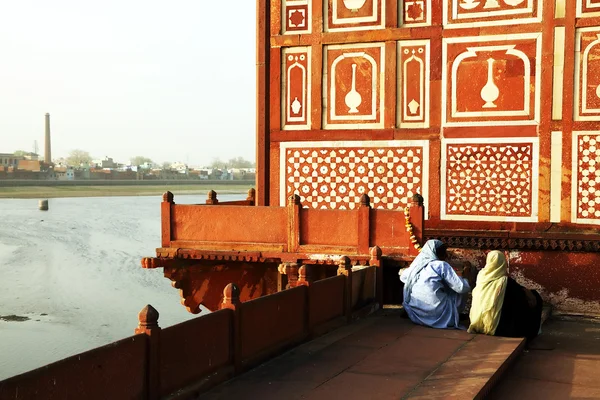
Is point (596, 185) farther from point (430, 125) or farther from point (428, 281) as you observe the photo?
point (428, 281)

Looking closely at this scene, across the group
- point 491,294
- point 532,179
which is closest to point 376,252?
point 491,294

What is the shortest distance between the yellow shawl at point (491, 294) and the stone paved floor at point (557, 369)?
1.39 feet

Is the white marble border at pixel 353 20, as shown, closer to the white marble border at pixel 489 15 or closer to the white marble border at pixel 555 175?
the white marble border at pixel 489 15

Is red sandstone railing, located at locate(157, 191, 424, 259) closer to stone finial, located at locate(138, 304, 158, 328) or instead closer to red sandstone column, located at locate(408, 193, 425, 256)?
red sandstone column, located at locate(408, 193, 425, 256)

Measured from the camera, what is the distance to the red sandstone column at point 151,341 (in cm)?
410

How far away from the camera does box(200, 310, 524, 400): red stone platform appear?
4762mm

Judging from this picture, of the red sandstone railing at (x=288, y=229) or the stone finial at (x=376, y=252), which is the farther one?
the red sandstone railing at (x=288, y=229)

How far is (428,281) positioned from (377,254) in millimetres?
1475

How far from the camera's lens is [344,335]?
6590 mm

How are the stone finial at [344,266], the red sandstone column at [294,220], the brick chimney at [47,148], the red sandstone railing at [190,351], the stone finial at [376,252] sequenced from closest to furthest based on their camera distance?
the red sandstone railing at [190,351] < the stone finial at [344,266] < the stone finial at [376,252] < the red sandstone column at [294,220] < the brick chimney at [47,148]

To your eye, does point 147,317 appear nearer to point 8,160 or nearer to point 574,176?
point 574,176

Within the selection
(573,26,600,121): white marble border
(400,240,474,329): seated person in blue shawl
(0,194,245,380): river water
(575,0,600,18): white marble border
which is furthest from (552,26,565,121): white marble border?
(0,194,245,380): river water

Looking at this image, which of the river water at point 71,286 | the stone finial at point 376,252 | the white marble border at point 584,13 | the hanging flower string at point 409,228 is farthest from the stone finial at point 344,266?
the river water at point 71,286

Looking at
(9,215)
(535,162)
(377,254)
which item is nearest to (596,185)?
(535,162)
